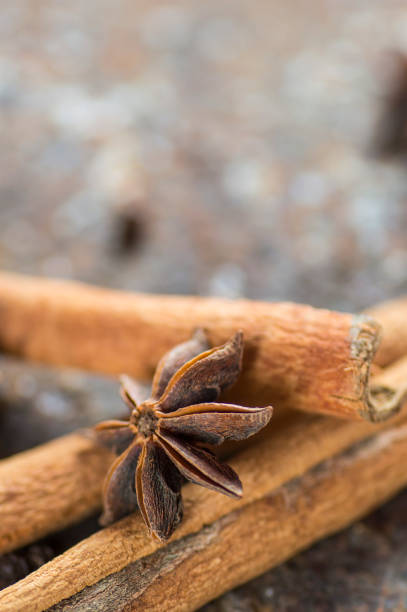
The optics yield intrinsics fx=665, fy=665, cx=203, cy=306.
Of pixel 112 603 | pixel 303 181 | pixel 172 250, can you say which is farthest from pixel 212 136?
pixel 112 603

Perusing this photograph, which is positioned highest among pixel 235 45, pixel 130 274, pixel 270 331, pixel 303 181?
pixel 235 45

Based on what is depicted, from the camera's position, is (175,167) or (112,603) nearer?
(112,603)

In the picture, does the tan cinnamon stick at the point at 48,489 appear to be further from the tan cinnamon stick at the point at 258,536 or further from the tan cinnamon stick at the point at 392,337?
the tan cinnamon stick at the point at 392,337

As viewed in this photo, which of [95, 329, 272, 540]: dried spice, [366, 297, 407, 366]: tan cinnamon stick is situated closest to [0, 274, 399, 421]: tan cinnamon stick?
[95, 329, 272, 540]: dried spice

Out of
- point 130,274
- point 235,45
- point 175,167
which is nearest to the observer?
point 130,274

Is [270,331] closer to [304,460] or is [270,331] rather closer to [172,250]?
[304,460]

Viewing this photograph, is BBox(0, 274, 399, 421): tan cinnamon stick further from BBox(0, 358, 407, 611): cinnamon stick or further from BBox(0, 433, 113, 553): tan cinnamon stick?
BBox(0, 433, 113, 553): tan cinnamon stick
